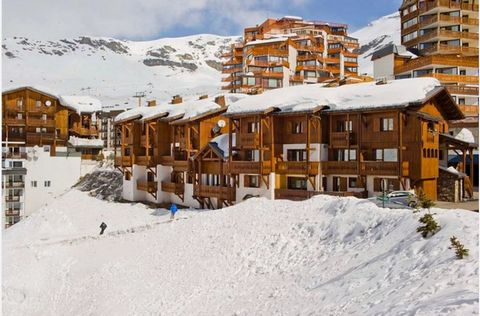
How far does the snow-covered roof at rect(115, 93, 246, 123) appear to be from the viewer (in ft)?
143

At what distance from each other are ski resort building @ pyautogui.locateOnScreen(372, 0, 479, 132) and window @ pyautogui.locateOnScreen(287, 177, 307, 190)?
85.9ft

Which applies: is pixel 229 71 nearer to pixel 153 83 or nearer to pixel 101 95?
pixel 101 95

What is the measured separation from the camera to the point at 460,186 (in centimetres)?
3412

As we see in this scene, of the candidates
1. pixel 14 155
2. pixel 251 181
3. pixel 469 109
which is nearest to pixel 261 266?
pixel 251 181

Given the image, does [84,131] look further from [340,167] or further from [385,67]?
[340,167]

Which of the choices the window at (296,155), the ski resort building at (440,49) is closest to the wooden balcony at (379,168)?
the window at (296,155)

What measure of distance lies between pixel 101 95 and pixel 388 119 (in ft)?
419

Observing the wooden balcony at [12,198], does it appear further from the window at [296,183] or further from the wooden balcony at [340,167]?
the wooden balcony at [340,167]

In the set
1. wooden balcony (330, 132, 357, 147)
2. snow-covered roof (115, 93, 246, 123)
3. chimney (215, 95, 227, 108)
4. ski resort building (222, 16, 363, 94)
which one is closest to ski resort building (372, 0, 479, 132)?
ski resort building (222, 16, 363, 94)

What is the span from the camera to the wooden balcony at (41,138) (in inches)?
2331

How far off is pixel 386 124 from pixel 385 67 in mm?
29504

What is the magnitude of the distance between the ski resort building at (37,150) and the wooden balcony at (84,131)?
2.08 feet

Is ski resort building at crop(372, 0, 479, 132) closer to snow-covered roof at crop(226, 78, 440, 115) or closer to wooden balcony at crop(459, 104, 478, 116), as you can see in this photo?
wooden balcony at crop(459, 104, 478, 116)

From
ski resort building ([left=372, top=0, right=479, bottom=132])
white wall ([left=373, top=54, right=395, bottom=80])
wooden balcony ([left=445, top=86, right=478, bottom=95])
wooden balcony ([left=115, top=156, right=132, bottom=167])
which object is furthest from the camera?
white wall ([left=373, top=54, right=395, bottom=80])
